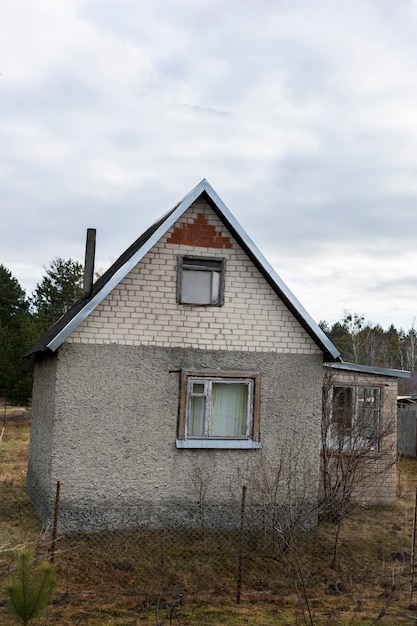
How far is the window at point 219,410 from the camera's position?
38.1 feet

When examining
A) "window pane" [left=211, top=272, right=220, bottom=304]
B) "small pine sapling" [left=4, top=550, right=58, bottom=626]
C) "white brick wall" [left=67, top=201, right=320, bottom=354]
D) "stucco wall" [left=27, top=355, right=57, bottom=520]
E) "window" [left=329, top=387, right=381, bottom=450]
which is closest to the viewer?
"small pine sapling" [left=4, top=550, right=58, bottom=626]

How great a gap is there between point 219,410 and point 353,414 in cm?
356

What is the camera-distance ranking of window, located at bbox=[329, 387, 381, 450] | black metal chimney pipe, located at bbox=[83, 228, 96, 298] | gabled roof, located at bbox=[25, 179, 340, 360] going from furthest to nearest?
window, located at bbox=[329, 387, 381, 450] < black metal chimney pipe, located at bbox=[83, 228, 96, 298] < gabled roof, located at bbox=[25, 179, 340, 360]

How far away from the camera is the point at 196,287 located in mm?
11922

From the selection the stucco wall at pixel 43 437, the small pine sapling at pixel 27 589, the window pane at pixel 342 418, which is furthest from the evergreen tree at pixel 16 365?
the small pine sapling at pixel 27 589

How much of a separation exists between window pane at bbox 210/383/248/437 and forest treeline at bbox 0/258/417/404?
17.0 meters

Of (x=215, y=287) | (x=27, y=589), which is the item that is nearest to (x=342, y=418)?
(x=215, y=287)

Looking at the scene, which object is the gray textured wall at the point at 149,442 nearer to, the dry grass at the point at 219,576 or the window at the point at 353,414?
the dry grass at the point at 219,576

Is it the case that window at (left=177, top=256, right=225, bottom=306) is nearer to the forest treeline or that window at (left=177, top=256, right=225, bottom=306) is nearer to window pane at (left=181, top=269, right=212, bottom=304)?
window pane at (left=181, top=269, right=212, bottom=304)

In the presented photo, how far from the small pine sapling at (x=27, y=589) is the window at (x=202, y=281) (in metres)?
7.15

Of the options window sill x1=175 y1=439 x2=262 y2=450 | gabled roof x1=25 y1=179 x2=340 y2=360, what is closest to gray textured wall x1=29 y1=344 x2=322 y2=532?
window sill x1=175 y1=439 x2=262 y2=450

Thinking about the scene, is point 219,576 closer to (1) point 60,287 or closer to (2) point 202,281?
(2) point 202,281

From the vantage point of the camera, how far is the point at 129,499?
37.0 ft

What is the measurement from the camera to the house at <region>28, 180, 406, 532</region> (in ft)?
36.7
